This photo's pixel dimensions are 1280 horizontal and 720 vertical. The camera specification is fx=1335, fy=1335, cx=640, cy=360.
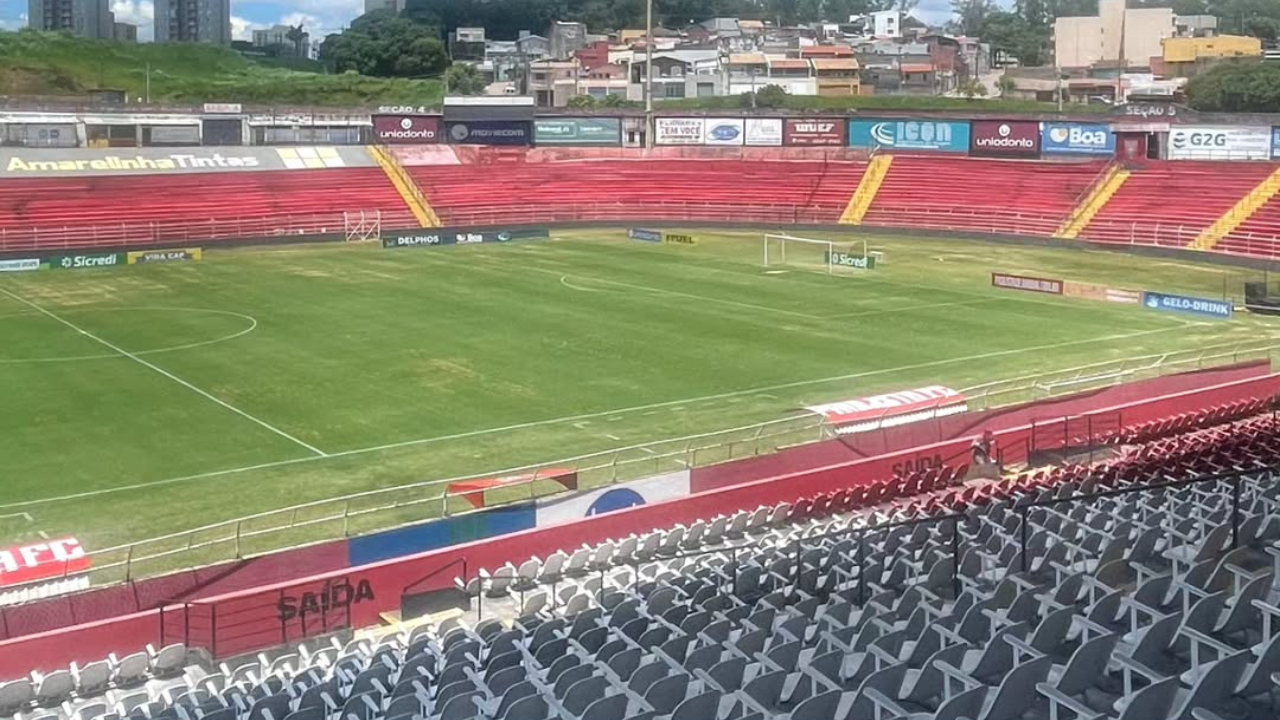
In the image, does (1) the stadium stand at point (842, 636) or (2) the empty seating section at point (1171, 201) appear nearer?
(1) the stadium stand at point (842, 636)

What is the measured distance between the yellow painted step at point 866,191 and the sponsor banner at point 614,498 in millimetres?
47391

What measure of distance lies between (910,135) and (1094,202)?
13.0 m

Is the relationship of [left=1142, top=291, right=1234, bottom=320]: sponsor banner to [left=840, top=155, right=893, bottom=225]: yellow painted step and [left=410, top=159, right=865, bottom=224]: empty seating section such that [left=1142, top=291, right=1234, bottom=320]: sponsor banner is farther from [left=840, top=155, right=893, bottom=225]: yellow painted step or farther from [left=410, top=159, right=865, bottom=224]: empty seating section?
[left=410, top=159, right=865, bottom=224]: empty seating section

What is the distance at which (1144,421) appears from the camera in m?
25.2

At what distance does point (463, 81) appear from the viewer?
133250 mm

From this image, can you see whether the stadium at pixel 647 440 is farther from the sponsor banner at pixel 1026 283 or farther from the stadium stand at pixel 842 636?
the sponsor banner at pixel 1026 283

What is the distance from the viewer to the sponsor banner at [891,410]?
25.7 metres

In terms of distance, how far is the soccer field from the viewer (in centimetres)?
2500

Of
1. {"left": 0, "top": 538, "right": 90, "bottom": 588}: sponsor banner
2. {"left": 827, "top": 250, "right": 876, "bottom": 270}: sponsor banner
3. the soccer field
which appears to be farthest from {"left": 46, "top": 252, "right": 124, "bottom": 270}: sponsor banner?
{"left": 0, "top": 538, "right": 90, "bottom": 588}: sponsor banner

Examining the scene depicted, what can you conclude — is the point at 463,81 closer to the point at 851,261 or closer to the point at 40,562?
the point at 851,261

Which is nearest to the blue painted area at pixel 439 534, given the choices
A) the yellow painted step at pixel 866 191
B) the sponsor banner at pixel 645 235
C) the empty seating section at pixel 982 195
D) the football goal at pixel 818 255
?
the football goal at pixel 818 255

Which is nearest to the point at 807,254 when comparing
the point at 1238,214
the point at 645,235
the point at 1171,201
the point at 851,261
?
the point at 851,261

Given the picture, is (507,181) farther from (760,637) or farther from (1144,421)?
(760,637)

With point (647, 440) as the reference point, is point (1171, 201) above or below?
above
